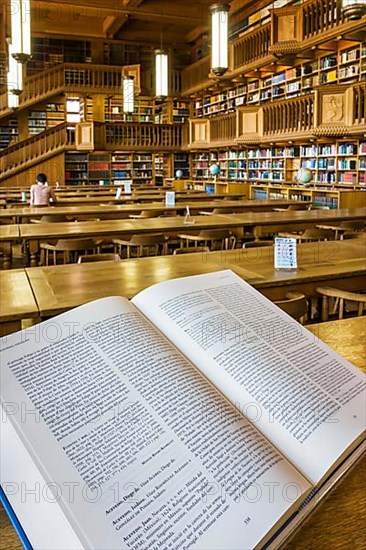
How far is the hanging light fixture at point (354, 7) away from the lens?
374 centimetres

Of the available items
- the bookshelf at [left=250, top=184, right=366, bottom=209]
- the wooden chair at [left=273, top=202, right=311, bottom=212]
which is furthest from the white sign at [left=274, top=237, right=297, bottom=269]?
the bookshelf at [left=250, top=184, right=366, bottom=209]

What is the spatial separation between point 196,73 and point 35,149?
489 cm

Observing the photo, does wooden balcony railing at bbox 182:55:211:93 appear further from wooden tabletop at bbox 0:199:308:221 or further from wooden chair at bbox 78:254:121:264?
wooden chair at bbox 78:254:121:264

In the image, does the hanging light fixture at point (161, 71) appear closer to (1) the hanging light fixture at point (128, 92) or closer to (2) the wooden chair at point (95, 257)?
(1) the hanging light fixture at point (128, 92)

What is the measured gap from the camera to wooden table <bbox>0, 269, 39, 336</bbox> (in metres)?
2.05

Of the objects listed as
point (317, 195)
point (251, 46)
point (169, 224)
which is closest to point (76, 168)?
point (251, 46)

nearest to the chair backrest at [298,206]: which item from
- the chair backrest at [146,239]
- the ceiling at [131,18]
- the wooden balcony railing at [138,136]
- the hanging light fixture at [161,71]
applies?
the hanging light fixture at [161,71]

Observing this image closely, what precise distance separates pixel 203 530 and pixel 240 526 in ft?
0.14

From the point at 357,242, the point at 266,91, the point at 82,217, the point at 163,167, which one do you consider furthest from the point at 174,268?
the point at 163,167

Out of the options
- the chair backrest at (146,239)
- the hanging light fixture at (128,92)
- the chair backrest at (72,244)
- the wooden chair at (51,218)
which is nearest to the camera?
the chair backrest at (72,244)

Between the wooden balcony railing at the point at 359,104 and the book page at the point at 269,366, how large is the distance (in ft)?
26.5

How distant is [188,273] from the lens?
109 inches

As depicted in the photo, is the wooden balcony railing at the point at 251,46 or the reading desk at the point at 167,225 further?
the wooden balcony railing at the point at 251,46

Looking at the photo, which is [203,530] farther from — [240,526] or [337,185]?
[337,185]
